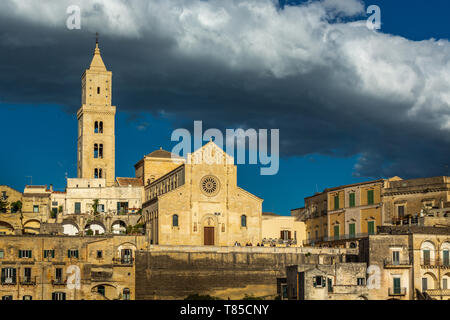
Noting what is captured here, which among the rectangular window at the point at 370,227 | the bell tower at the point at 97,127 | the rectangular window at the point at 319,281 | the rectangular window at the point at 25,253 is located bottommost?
the rectangular window at the point at 319,281

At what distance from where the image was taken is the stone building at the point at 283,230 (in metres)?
113

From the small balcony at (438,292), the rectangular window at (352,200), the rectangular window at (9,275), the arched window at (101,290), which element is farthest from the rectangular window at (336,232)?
the rectangular window at (9,275)

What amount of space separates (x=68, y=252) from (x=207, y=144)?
1952 cm

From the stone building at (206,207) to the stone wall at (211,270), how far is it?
6692 millimetres

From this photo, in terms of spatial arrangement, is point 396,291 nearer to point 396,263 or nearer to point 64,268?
point 396,263

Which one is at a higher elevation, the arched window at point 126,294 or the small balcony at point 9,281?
the small balcony at point 9,281

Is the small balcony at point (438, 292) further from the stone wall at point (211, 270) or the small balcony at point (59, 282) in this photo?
the small balcony at point (59, 282)

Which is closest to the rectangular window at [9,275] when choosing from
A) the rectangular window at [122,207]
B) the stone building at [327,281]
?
the rectangular window at [122,207]

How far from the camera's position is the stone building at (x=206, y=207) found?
10494 centimetres

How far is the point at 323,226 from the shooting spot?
113312 millimetres

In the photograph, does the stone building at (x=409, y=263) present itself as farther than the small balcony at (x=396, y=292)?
Yes

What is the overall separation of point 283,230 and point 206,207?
11.1 metres

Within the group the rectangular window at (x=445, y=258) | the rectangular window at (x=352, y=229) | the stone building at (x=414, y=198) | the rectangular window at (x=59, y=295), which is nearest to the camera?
the rectangular window at (x=59, y=295)

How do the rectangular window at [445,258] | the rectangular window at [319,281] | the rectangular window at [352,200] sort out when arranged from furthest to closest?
the rectangular window at [352,200]
the rectangular window at [445,258]
the rectangular window at [319,281]
